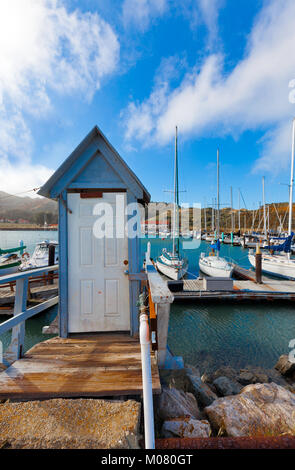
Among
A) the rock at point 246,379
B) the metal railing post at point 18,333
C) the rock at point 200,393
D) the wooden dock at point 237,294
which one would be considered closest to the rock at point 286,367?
the rock at point 246,379

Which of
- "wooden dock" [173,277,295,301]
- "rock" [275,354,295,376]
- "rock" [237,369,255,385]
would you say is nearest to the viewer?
"rock" [237,369,255,385]

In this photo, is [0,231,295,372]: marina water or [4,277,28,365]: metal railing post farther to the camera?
[0,231,295,372]: marina water

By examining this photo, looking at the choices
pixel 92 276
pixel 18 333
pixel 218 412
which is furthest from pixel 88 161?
pixel 218 412

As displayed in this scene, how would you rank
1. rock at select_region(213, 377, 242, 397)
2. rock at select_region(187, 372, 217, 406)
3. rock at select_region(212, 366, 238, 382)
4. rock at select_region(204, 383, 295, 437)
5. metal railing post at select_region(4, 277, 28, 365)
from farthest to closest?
rock at select_region(212, 366, 238, 382) < rock at select_region(213, 377, 242, 397) < rock at select_region(187, 372, 217, 406) < metal railing post at select_region(4, 277, 28, 365) < rock at select_region(204, 383, 295, 437)

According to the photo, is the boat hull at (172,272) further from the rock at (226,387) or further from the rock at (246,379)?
the rock at (226,387)

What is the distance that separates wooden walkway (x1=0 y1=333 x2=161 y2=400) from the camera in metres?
2.48

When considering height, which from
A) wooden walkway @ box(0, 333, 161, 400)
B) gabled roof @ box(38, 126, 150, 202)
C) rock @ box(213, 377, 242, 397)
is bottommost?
rock @ box(213, 377, 242, 397)

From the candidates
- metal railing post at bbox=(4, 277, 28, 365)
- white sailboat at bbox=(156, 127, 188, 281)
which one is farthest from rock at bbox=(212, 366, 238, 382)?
white sailboat at bbox=(156, 127, 188, 281)

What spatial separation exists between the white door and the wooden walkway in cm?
36

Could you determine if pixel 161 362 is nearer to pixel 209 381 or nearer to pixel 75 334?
pixel 75 334

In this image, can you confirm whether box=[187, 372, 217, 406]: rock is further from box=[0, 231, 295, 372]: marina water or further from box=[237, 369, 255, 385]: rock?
box=[0, 231, 295, 372]: marina water

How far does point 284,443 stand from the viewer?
79.8 inches

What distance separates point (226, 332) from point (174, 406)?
27.6 feet

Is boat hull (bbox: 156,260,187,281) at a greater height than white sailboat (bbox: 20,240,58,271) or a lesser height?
lesser
